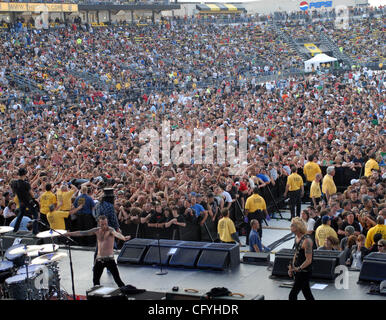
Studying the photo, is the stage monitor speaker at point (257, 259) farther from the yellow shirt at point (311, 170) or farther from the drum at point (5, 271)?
the yellow shirt at point (311, 170)

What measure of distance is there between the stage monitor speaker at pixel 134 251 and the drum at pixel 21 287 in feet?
6.95

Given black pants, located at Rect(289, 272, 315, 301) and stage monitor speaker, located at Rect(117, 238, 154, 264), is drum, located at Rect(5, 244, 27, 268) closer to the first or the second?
stage monitor speaker, located at Rect(117, 238, 154, 264)

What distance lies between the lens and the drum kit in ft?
25.0

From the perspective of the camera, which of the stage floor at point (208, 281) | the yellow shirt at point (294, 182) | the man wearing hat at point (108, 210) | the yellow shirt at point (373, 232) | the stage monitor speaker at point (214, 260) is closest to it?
the stage floor at point (208, 281)

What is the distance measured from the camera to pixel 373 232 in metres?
8.81

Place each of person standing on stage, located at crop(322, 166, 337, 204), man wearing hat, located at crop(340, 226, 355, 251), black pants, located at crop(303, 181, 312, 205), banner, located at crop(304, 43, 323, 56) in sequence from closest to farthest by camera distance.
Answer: man wearing hat, located at crop(340, 226, 355, 251)
person standing on stage, located at crop(322, 166, 337, 204)
black pants, located at crop(303, 181, 312, 205)
banner, located at crop(304, 43, 323, 56)

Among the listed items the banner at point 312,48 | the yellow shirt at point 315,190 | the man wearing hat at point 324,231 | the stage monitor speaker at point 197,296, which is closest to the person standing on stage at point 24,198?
the stage monitor speaker at point 197,296

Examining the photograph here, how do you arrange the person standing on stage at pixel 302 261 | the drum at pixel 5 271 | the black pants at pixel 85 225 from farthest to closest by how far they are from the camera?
the black pants at pixel 85 225, the drum at pixel 5 271, the person standing on stage at pixel 302 261

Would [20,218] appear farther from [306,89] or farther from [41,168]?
[306,89]

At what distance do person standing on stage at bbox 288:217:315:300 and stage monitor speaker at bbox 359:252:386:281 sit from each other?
1005mm

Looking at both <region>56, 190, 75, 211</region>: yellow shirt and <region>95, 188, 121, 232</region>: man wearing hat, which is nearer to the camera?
<region>95, 188, 121, 232</region>: man wearing hat

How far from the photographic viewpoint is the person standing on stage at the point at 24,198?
10344mm

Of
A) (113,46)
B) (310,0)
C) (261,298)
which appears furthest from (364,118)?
(310,0)

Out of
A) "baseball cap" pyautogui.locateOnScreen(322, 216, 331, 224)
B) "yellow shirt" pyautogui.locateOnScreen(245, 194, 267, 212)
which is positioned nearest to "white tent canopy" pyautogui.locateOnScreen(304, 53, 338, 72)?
"yellow shirt" pyautogui.locateOnScreen(245, 194, 267, 212)
